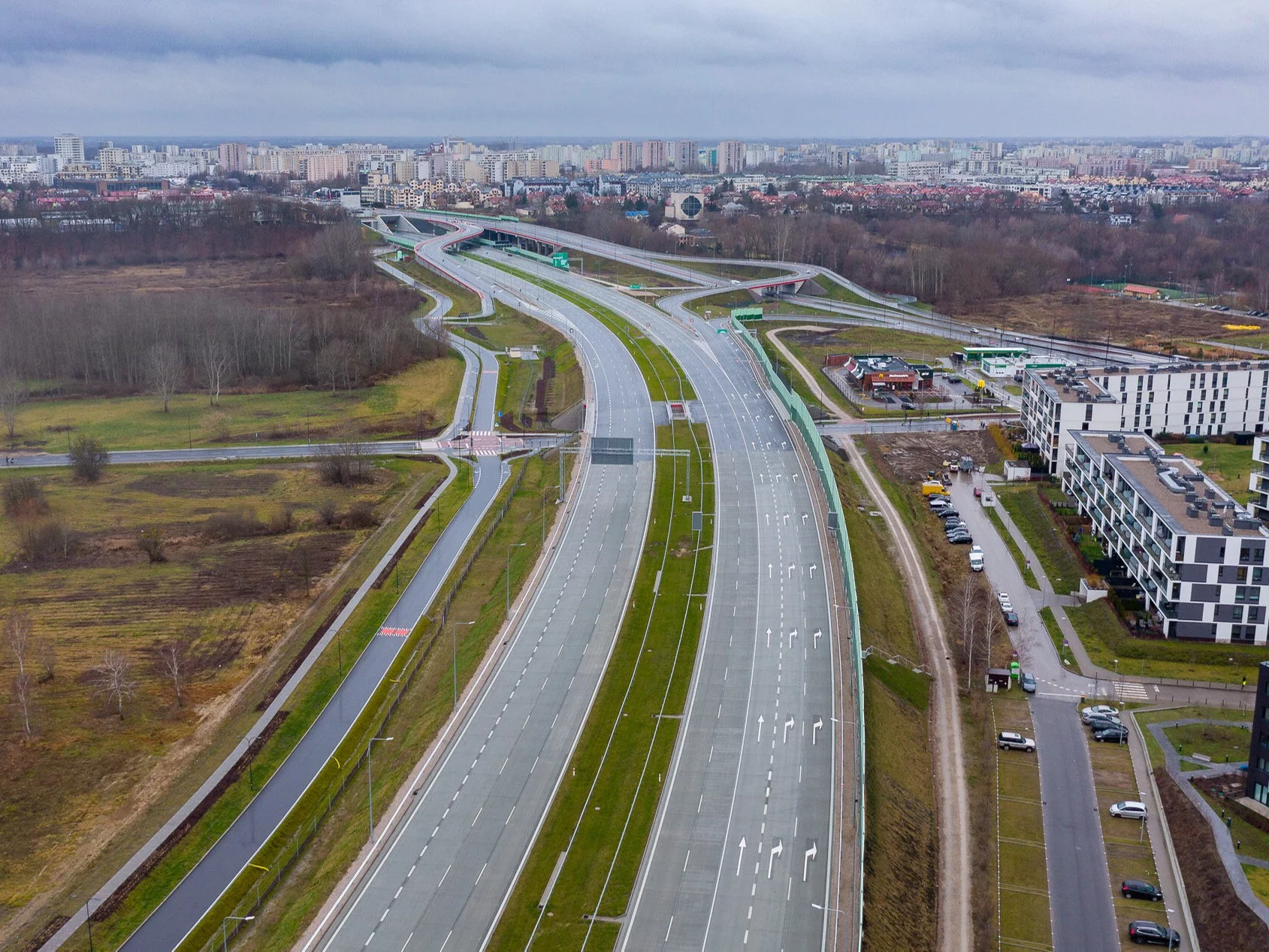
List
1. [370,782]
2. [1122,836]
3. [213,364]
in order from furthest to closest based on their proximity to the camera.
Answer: [213,364], [1122,836], [370,782]

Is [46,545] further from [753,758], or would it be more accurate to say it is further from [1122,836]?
[1122,836]

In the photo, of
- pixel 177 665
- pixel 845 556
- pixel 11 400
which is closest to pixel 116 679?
pixel 177 665

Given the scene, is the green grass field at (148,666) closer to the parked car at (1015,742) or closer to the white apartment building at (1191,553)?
the parked car at (1015,742)

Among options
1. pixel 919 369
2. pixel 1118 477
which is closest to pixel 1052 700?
pixel 1118 477

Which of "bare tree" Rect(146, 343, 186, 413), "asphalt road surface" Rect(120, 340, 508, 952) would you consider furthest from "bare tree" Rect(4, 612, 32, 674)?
"bare tree" Rect(146, 343, 186, 413)

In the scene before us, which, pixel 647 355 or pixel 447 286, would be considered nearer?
pixel 647 355

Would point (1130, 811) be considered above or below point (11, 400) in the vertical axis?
below

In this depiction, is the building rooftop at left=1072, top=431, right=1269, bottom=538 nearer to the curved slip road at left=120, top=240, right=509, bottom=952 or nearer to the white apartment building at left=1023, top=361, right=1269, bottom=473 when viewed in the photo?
the white apartment building at left=1023, top=361, right=1269, bottom=473
